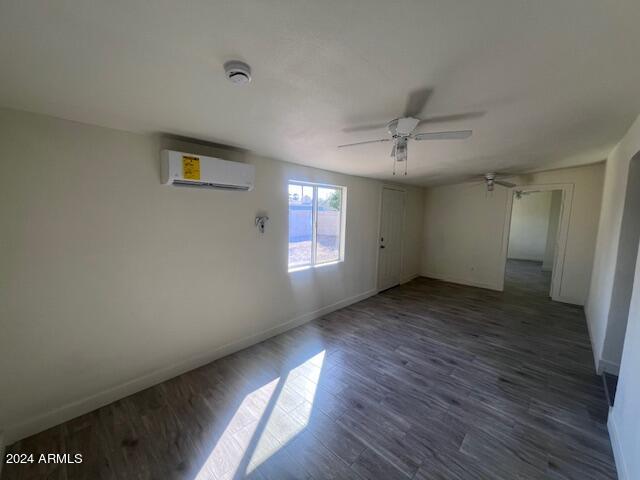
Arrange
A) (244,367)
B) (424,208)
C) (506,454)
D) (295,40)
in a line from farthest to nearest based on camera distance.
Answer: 1. (424,208)
2. (244,367)
3. (506,454)
4. (295,40)

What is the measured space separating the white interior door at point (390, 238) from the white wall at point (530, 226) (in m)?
4.69

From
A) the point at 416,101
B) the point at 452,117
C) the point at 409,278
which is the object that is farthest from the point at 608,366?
the point at 409,278

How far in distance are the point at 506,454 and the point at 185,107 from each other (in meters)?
2.99

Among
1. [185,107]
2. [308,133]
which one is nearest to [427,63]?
[308,133]

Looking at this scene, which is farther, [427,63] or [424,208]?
[424,208]

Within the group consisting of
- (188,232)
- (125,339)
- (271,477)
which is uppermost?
(188,232)

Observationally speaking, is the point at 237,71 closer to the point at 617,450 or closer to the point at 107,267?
the point at 107,267

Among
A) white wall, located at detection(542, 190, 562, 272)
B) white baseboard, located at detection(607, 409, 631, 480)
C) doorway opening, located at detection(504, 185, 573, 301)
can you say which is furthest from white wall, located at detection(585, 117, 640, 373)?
white wall, located at detection(542, 190, 562, 272)

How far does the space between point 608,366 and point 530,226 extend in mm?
6847

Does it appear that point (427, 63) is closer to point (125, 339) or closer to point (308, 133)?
point (308, 133)

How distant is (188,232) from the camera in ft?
7.70

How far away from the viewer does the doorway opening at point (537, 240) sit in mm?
4387

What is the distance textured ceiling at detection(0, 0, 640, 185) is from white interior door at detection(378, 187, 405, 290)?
2885mm

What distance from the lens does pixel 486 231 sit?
16.9 ft
